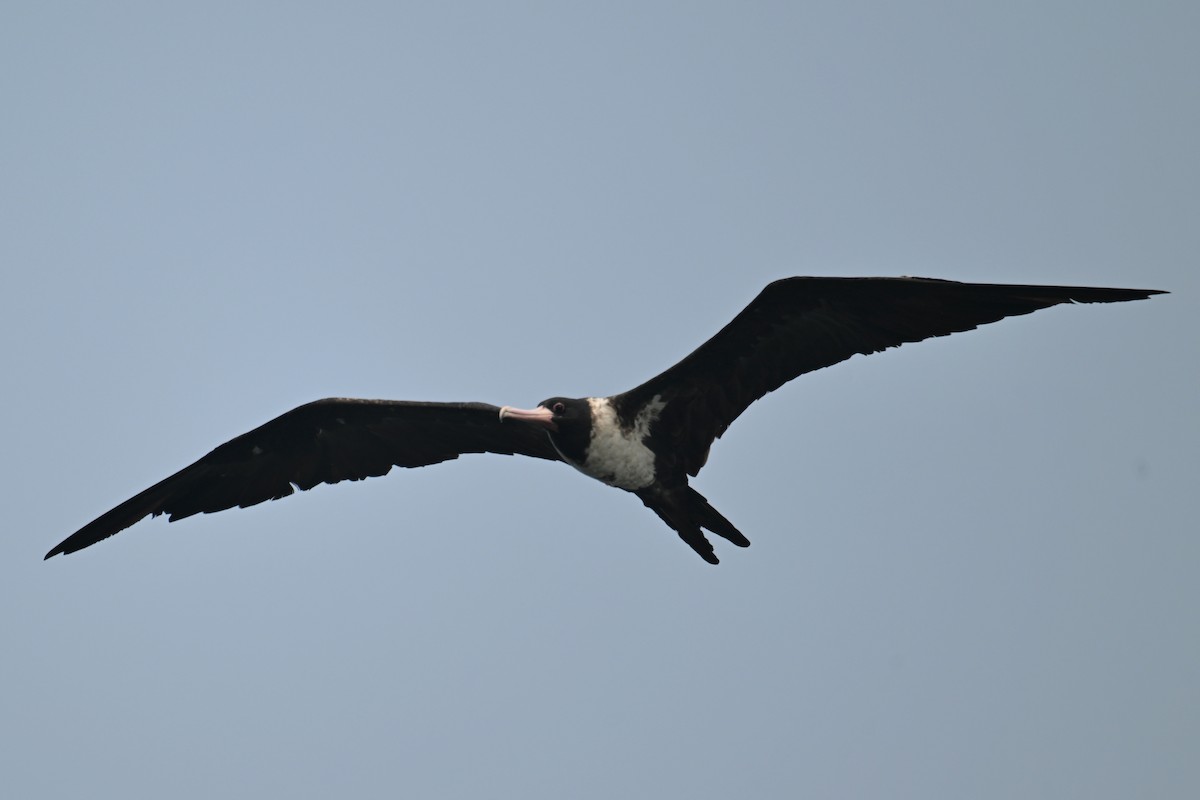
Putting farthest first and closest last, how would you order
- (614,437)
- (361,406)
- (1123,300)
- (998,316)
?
(361,406) < (614,437) < (998,316) < (1123,300)

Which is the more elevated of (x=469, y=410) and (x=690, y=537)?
(x=469, y=410)

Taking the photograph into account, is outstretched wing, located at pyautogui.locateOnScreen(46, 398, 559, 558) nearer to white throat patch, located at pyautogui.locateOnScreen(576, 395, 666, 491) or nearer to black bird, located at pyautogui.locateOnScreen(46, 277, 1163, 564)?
black bird, located at pyautogui.locateOnScreen(46, 277, 1163, 564)

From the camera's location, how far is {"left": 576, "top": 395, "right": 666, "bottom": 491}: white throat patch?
11180 mm

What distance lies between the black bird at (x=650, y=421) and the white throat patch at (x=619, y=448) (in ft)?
0.03

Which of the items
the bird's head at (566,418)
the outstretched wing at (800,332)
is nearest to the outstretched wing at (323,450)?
the bird's head at (566,418)

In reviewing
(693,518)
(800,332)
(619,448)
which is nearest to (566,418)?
(619,448)

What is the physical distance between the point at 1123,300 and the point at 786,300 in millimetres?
2367

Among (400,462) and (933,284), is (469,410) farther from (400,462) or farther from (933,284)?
(933,284)

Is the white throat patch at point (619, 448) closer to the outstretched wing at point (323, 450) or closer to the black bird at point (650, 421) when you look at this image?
the black bird at point (650, 421)

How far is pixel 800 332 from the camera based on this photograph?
11.0 metres

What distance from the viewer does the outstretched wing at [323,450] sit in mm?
12023

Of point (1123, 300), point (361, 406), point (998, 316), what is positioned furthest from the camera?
point (361, 406)

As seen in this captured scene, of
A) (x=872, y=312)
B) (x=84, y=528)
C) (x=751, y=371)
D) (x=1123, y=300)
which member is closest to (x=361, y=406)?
(x=84, y=528)

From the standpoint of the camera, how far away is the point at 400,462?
1242 cm
